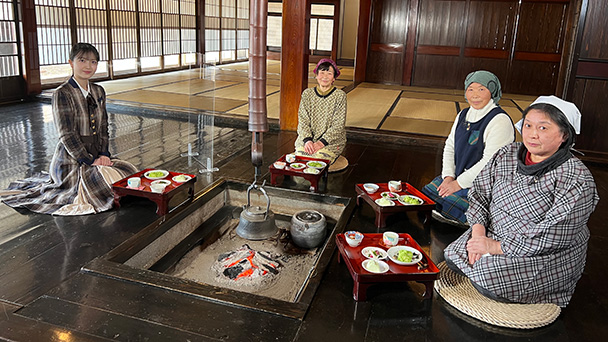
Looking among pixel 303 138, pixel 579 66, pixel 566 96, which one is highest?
pixel 579 66

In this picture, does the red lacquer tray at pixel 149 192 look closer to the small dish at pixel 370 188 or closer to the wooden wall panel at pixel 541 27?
the small dish at pixel 370 188

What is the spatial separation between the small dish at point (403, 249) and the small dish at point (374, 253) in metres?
0.03

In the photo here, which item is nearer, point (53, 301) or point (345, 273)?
point (53, 301)

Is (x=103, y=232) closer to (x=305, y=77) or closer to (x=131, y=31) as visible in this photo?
(x=305, y=77)

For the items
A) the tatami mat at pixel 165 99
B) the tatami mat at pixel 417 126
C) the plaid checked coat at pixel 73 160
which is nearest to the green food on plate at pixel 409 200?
the plaid checked coat at pixel 73 160

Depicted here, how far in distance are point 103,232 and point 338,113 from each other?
6.55 ft

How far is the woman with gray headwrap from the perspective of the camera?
2617 millimetres

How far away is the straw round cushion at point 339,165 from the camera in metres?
3.83

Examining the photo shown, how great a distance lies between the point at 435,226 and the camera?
2.83 m

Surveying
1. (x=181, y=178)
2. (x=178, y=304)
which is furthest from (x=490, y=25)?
(x=178, y=304)

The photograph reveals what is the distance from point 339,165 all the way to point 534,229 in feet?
7.16

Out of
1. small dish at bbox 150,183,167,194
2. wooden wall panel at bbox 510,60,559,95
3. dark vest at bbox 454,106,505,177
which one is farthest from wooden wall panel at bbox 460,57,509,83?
small dish at bbox 150,183,167,194

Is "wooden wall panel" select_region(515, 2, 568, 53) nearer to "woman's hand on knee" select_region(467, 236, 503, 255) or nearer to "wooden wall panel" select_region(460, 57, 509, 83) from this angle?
"wooden wall panel" select_region(460, 57, 509, 83)

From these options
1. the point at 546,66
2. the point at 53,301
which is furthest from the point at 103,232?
the point at 546,66
